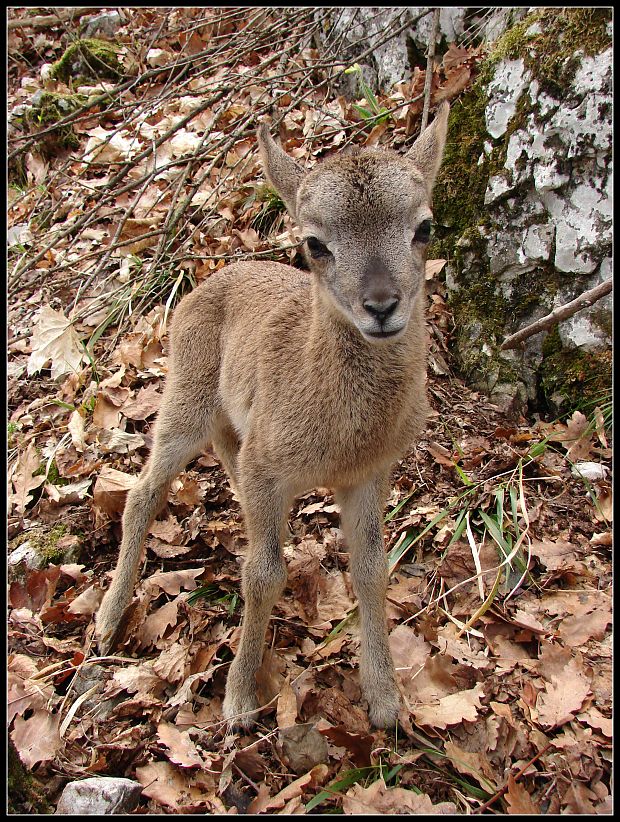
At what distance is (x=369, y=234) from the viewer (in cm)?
309

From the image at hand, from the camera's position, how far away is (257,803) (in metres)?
3.08

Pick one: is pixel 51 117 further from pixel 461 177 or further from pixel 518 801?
pixel 518 801

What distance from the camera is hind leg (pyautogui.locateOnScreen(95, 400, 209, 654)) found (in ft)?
14.5

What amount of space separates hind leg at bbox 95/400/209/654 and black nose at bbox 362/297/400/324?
76.2 inches

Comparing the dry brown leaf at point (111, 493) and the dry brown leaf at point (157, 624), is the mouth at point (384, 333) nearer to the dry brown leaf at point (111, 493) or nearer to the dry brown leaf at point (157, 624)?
the dry brown leaf at point (157, 624)

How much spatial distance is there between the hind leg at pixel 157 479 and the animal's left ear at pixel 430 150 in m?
2.13

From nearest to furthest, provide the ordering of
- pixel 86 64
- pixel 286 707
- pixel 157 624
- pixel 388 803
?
pixel 388 803, pixel 286 707, pixel 157 624, pixel 86 64

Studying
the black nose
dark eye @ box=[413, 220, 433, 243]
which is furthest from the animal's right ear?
the black nose

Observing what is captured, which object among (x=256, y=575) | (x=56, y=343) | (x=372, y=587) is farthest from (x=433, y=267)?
(x=56, y=343)

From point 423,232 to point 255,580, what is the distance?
203 cm

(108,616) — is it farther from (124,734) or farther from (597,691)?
(597,691)

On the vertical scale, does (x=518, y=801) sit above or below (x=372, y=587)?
below

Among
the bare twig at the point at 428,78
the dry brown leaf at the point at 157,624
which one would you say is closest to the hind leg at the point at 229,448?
the dry brown leaf at the point at 157,624

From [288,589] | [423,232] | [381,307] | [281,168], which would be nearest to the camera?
[381,307]
